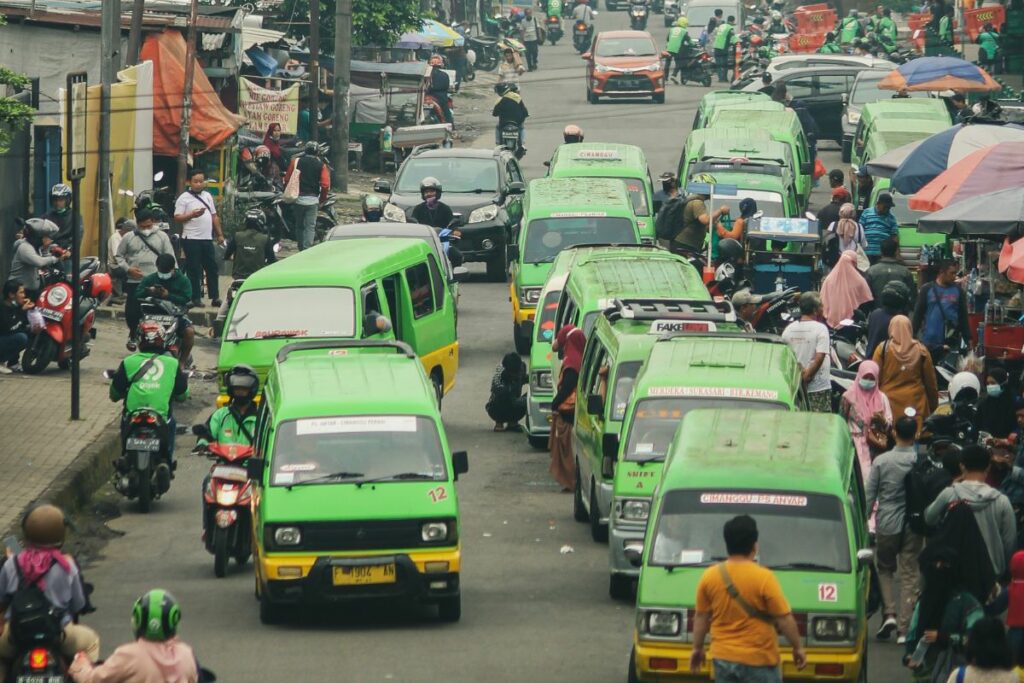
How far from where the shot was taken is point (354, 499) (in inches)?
562

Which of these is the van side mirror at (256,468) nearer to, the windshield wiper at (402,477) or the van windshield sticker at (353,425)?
the van windshield sticker at (353,425)

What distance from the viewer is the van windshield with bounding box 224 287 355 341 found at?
65.3 ft

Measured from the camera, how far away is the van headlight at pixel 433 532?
14.2 metres

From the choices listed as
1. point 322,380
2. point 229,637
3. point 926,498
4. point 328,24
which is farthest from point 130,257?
point 328,24

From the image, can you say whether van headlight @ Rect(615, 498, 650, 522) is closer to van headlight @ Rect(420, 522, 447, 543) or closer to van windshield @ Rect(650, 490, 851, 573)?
van headlight @ Rect(420, 522, 447, 543)

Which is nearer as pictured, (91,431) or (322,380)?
(322,380)

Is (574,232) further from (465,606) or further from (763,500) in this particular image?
(763,500)

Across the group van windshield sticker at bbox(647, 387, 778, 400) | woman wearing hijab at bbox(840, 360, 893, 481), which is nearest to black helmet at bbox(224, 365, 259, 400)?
van windshield sticker at bbox(647, 387, 778, 400)

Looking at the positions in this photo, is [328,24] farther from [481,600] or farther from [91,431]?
[481,600]

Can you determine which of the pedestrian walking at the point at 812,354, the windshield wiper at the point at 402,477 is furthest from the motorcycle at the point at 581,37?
the windshield wiper at the point at 402,477

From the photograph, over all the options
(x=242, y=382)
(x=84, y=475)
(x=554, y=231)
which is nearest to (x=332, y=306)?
(x=84, y=475)

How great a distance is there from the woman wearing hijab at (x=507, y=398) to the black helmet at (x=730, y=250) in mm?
3539

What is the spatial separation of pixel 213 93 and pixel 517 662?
68.7 ft

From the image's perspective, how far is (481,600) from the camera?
50.0 ft
